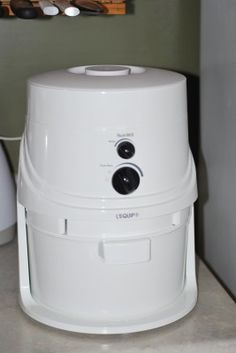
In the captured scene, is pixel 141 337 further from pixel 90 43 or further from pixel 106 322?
pixel 90 43

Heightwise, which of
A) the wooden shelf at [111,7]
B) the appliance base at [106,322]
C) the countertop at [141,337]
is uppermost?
the wooden shelf at [111,7]

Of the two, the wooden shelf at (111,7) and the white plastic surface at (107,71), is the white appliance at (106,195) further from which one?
the wooden shelf at (111,7)

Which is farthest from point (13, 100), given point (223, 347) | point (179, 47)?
point (223, 347)

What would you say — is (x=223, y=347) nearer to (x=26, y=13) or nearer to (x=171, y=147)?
(x=171, y=147)

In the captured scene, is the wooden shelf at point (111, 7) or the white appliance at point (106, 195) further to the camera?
the wooden shelf at point (111, 7)

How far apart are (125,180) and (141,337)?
9.2 inches

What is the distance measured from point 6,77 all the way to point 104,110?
0.47 metres

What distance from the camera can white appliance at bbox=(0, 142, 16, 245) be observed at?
112 centimetres

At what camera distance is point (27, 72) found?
3.87 ft

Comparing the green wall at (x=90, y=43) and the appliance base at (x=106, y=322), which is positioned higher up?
the green wall at (x=90, y=43)

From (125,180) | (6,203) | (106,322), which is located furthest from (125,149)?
(6,203)

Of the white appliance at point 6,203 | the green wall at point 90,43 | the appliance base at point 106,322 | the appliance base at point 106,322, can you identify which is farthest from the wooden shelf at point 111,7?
the appliance base at point 106,322

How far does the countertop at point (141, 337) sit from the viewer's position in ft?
2.73

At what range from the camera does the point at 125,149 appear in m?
0.78
